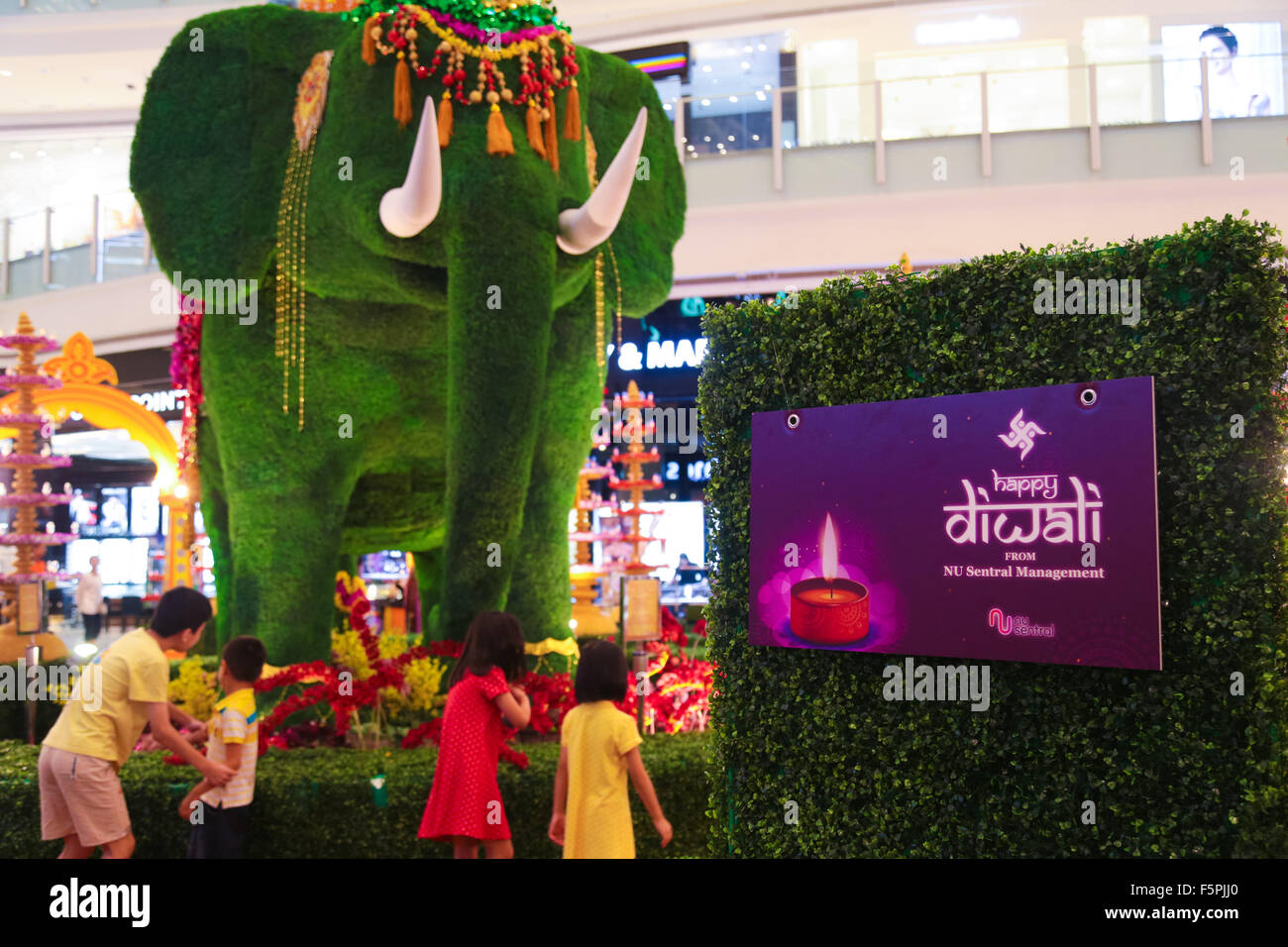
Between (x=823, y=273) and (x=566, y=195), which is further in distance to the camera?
(x=823, y=273)

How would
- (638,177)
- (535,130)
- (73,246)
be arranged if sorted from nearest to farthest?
(535,130) → (638,177) → (73,246)

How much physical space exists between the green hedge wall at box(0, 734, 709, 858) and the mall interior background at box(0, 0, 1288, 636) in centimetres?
213

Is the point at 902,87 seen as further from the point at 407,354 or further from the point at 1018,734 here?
the point at 1018,734

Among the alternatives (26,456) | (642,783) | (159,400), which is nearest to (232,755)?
(642,783)

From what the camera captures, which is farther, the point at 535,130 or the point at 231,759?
the point at 535,130

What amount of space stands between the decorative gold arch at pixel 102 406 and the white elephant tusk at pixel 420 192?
5.91 m

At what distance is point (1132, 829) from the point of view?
3246 millimetres

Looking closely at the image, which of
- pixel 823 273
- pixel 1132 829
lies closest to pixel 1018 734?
pixel 1132 829

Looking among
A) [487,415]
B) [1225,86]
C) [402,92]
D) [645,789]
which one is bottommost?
[645,789]

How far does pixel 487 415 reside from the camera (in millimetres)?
5008

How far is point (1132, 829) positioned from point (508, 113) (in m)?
3.99
